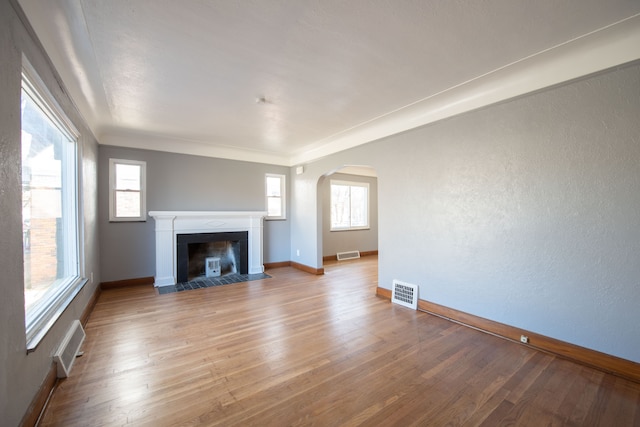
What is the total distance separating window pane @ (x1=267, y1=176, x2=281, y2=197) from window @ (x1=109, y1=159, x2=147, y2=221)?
2.35m

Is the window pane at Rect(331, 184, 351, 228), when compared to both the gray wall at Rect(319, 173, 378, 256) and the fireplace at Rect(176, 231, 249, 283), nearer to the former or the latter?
the gray wall at Rect(319, 173, 378, 256)

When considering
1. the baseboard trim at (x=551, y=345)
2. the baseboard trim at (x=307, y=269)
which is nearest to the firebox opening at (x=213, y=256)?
the baseboard trim at (x=307, y=269)

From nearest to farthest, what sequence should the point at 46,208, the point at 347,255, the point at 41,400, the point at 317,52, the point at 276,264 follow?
1. the point at 41,400
2. the point at 317,52
3. the point at 46,208
4. the point at 276,264
5. the point at 347,255

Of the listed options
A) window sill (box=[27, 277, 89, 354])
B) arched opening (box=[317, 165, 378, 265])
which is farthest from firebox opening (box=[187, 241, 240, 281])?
arched opening (box=[317, 165, 378, 265])

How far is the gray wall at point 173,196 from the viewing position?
14.3ft

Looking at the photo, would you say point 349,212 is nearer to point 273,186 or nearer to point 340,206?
point 340,206

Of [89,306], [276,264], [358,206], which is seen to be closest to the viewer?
[89,306]

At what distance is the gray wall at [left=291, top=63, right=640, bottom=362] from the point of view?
6.69 ft

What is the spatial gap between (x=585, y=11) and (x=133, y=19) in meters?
2.92

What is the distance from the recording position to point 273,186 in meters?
6.09

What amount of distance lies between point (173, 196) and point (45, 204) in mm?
2709

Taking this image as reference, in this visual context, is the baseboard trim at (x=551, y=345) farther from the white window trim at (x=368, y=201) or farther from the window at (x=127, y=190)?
the window at (x=127, y=190)

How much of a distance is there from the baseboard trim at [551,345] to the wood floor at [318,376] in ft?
0.27

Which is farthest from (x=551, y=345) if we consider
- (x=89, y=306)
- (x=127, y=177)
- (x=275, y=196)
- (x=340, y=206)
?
(x=127, y=177)
